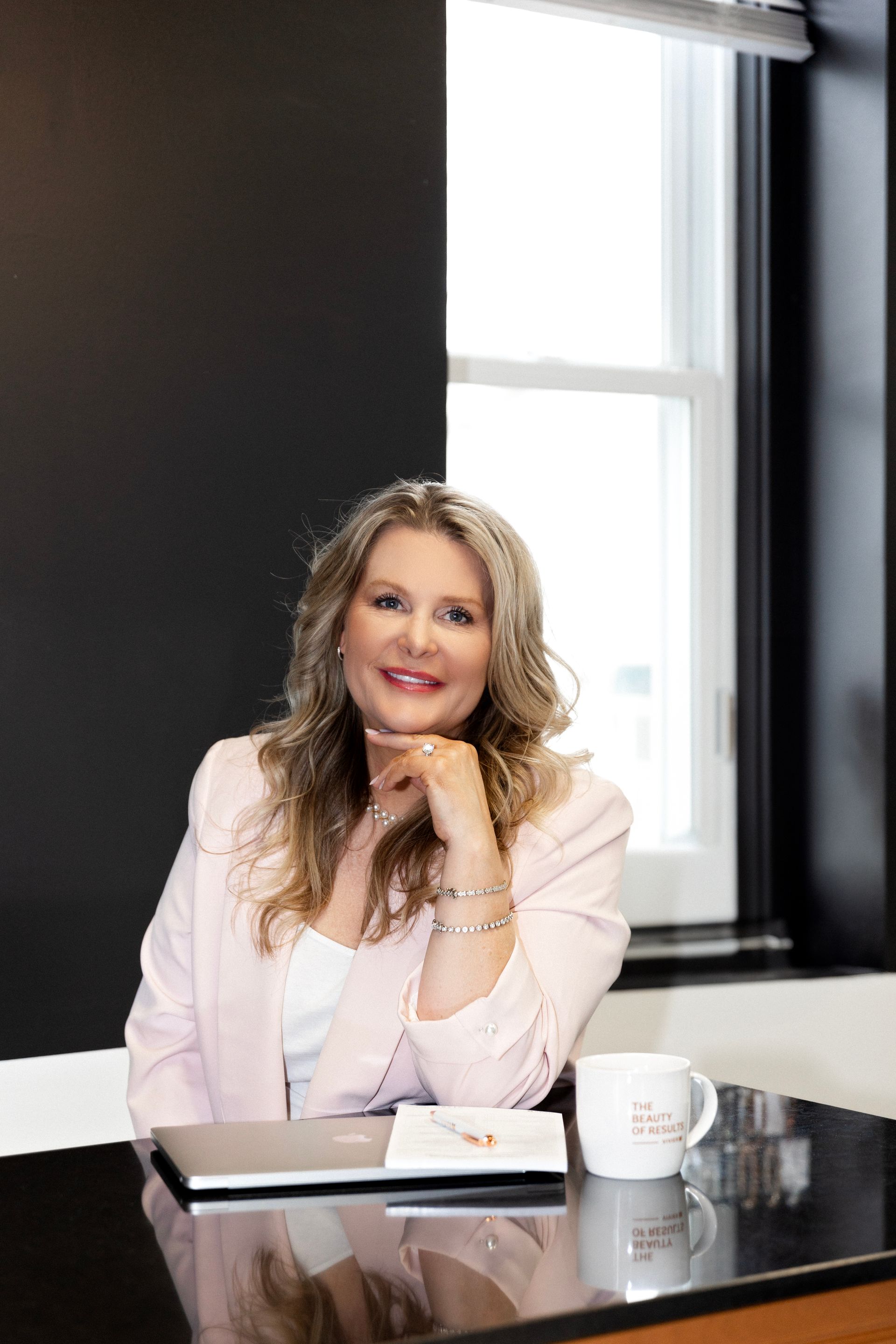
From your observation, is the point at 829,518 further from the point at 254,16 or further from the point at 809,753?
the point at 254,16

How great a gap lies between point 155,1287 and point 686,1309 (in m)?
0.35

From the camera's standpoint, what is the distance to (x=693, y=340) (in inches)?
124

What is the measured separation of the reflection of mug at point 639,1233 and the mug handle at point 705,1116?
0.05 meters

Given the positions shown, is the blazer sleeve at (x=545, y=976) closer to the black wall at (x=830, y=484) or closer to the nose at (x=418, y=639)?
the nose at (x=418, y=639)

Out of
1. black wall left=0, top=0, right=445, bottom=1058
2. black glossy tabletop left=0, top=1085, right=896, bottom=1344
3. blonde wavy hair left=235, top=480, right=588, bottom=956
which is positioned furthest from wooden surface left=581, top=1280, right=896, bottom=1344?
black wall left=0, top=0, right=445, bottom=1058

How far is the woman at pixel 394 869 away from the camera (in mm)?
1460

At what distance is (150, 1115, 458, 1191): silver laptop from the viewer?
40.7 inches

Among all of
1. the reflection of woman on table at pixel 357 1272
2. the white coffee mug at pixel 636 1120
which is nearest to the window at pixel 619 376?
the white coffee mug at pixel 636 1120

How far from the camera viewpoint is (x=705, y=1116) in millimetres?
1144

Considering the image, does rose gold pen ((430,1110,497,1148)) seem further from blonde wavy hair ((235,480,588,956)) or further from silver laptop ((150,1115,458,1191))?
blonde wavy hair ((235,480,588,956))

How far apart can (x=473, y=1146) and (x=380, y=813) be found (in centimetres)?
81

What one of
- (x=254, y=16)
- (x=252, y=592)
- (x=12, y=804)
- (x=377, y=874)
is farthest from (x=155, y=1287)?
(x=254, y=16)

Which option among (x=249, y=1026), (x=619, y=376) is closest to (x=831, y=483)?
(x=619, y=376)

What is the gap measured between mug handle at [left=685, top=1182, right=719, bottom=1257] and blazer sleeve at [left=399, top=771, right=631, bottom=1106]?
350 millimetres
